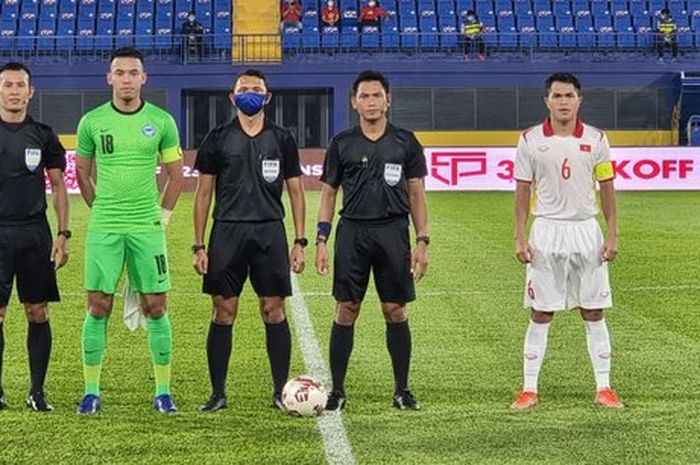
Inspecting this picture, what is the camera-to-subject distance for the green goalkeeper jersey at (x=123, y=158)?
704 centimetres

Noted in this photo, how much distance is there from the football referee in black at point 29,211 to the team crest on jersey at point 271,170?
3.74 ft

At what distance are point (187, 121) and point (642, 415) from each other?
3046 cm

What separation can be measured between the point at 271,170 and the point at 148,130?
695 mm

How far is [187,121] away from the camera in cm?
3669

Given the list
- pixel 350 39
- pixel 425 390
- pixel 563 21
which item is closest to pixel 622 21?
pixel 563 21

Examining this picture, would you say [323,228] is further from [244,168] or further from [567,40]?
[567,40]

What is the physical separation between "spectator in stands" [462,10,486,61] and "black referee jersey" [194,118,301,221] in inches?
1182

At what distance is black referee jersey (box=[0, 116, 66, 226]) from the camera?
23.3ft

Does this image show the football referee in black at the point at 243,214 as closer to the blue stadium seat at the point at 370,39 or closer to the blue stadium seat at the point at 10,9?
the blue stadium seat at the point at 370,39

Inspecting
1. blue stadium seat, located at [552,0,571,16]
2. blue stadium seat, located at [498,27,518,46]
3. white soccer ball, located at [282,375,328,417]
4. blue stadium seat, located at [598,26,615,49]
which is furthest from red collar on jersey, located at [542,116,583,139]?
blue stadium seat, located at [552,0,571,16]

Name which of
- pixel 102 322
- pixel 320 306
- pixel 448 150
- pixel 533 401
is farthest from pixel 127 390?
pixel 448 150

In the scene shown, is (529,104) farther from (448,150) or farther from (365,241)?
(365,241)

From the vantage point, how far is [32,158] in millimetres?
7148

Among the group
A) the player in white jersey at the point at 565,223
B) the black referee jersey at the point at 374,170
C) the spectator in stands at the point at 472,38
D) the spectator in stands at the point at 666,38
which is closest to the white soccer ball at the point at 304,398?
the black referee jersey at the point at 374,170
